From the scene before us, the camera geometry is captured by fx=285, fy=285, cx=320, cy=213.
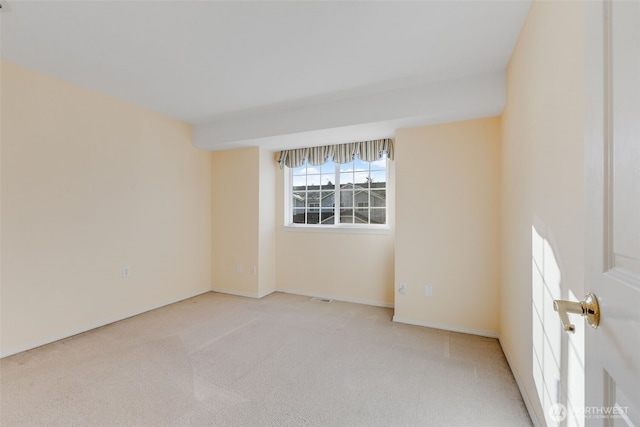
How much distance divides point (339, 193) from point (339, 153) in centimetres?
57

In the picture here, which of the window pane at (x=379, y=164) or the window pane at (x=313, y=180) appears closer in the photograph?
the window pane at (x=379, y=164)

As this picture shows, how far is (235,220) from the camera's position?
4.15 m

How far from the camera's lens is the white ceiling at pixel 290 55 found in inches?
68.7

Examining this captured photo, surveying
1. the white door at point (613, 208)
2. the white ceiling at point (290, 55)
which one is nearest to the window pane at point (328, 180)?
the white ceiling at point (290, 55)

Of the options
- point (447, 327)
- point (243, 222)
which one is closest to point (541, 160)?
point (447, 327)

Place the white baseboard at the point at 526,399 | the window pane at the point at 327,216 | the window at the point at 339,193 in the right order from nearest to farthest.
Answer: the white baseboard at the point at 526,399
the window at the point at 339,193
the window pane at the point at 327,216

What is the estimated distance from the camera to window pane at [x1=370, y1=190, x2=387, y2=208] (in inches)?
148

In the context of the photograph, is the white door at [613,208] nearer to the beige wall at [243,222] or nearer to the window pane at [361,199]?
the window pane at [361,199]

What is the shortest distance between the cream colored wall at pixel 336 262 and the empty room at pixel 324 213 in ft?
0.11

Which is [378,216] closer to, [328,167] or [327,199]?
[327,199]

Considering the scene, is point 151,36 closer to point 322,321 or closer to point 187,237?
point 187,237

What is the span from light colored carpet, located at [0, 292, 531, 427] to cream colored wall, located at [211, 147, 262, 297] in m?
1.10

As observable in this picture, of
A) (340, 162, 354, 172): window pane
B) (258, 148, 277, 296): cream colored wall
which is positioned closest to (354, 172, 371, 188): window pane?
(340, 162, 354, 172): window pane

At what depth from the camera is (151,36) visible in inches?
78.0
